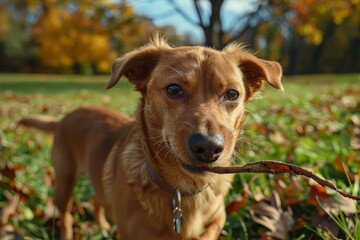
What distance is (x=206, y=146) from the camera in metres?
2.14

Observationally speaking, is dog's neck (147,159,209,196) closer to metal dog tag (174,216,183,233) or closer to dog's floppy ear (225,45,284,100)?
metal dog tag (174,216,183,233)

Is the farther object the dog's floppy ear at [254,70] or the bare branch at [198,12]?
the bare branch at [198,12]

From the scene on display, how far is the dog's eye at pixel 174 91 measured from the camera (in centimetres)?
257

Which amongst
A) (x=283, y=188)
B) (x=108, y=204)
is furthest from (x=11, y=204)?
(x=283, y=188)

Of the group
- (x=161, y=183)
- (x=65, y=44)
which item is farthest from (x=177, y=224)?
(x=65, y=44)

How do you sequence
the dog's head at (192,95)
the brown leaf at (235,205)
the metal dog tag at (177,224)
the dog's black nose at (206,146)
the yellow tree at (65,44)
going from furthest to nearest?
the yellow tree at (65,44) < the brown leaf at (235,205) < the metal dog tag at (177,224) < the dog's head at (192,95) < the dog's black nose at (206,146)

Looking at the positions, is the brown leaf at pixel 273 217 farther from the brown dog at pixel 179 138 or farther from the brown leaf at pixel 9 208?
the brown leaf at pixel 9 208

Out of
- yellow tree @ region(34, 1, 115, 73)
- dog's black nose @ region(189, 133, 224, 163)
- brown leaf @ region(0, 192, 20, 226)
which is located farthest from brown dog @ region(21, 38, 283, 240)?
yellow tree @ region(34, 1, 115, 73)

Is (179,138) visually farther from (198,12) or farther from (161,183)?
(198,12)

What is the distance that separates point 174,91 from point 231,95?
1.19 ft

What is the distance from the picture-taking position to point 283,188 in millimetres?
3379

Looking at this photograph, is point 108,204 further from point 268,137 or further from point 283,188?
point 268,137

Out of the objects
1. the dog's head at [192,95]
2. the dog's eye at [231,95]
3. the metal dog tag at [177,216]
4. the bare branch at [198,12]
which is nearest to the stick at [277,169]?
the dog's head at [192,95]

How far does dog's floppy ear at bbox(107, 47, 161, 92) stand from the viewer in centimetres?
280
